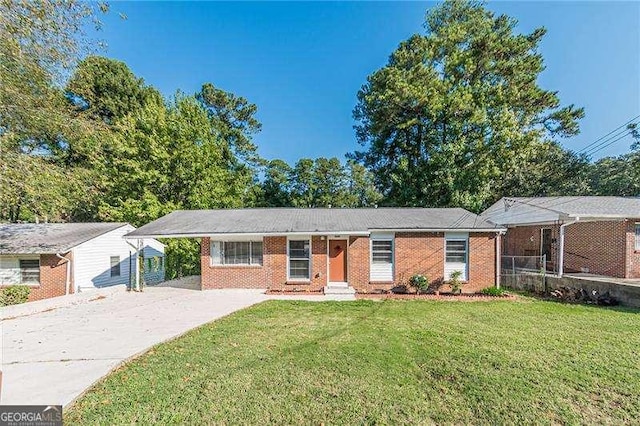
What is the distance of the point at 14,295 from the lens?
1284cm

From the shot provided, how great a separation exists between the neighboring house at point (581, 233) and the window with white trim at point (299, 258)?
34.5 feet

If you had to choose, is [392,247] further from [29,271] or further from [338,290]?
[29,271]

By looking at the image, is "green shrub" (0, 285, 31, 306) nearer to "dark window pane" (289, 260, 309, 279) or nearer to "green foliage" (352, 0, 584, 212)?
"dark window pane" (289, 260, 309, 279)

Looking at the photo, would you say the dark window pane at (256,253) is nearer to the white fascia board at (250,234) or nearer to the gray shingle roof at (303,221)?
the white fascia board at (250,234)

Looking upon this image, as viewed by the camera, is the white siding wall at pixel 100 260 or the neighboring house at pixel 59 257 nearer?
the neighboring house at pixel 59 257

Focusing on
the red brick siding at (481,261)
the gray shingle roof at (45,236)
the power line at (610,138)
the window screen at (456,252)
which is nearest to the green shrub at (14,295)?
the gray shingle roof at (45,236)

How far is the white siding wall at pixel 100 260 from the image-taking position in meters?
14.2

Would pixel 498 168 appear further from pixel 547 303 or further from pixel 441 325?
pixel 441 325

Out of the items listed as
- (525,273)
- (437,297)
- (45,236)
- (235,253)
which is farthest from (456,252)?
(45,236)

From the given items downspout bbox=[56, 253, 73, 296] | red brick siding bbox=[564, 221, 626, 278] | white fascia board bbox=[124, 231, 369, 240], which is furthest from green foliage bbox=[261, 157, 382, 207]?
red brick siding bbox=[564, 221, 626, 278]

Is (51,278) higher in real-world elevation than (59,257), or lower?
lower

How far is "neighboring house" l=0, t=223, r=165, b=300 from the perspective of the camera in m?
13.6

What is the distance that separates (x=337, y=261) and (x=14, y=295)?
14250 millimetres

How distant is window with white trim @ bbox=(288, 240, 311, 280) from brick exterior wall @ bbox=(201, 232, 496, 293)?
260 millimetres
